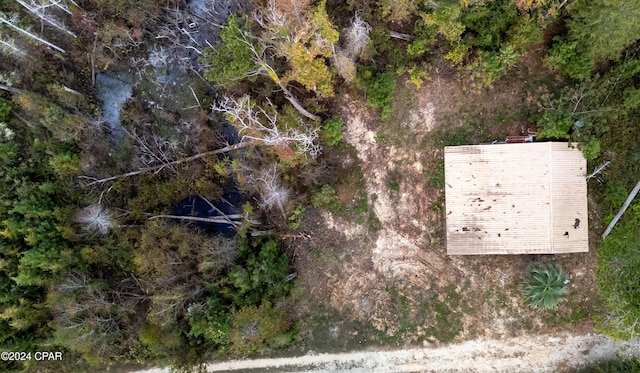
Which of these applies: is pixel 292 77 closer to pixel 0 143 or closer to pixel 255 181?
pixel 255 181

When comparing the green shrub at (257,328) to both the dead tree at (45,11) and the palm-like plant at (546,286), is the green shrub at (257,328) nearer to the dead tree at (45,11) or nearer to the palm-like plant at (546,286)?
the palm-like plant at (546,286)

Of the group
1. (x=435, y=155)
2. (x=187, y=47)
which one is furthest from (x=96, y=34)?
(x=435, y=155)

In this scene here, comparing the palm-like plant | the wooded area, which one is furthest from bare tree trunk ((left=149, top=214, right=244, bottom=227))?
the palm-like plant

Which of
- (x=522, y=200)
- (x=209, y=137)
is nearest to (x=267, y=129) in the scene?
(x=209, y=137)

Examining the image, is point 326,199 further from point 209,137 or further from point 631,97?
point 631,97

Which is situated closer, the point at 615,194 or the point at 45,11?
the point at 615,194

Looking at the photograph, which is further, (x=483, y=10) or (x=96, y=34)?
(x=96, y=34)

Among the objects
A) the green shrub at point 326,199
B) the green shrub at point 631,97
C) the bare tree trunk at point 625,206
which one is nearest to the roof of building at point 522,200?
the bare tree trunk at point 625,206

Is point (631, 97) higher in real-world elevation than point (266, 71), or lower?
lower
